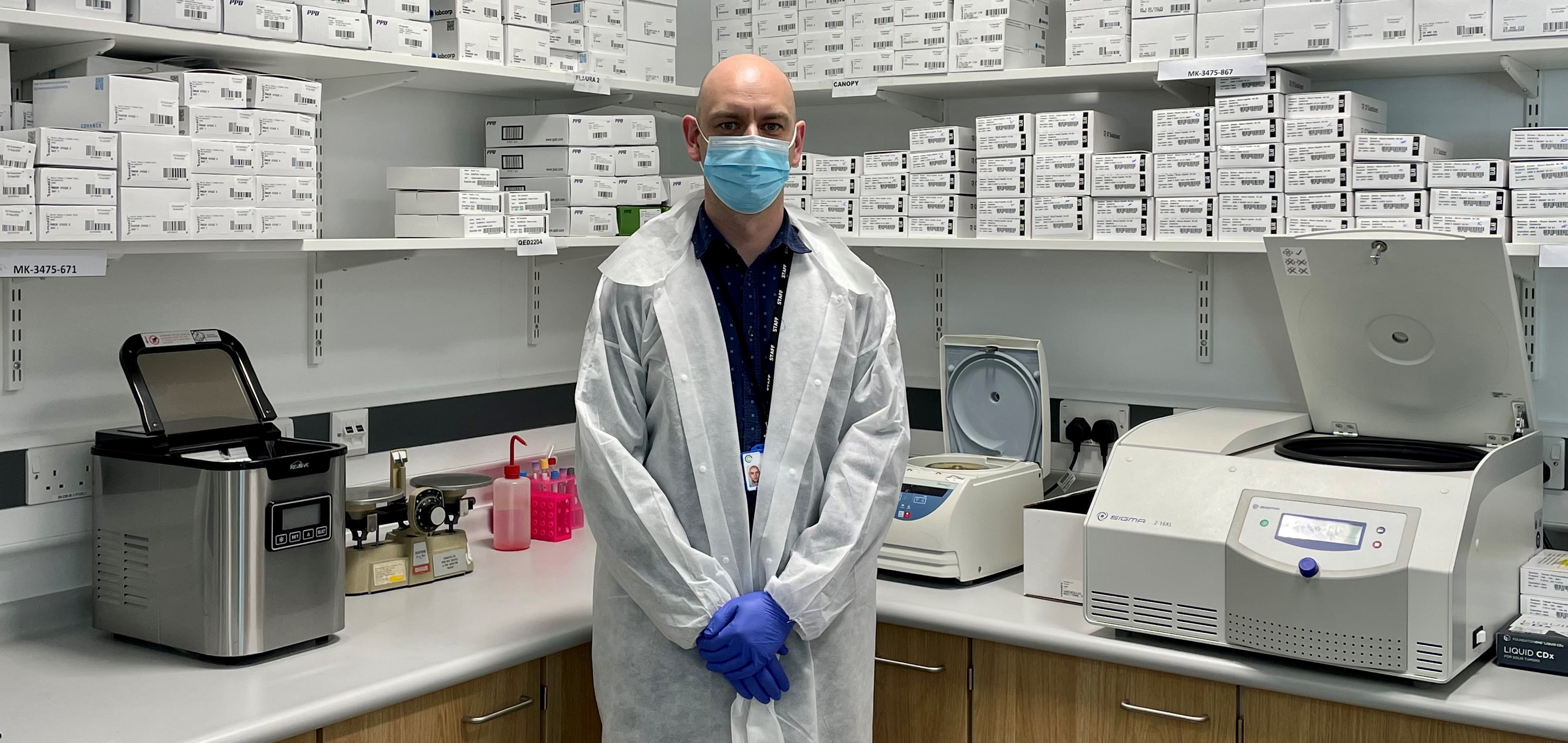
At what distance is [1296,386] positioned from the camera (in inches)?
111

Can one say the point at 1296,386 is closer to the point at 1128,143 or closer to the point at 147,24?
the point at 1128,143

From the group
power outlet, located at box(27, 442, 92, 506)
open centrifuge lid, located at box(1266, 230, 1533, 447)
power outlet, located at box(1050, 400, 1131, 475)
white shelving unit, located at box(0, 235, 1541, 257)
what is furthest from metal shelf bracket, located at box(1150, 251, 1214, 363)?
power outlet, located at box(27, 442, 92, 506)

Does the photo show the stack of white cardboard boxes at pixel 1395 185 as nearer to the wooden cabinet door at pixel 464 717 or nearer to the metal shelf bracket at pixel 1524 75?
the metal shelf bracket at pixel 1524 75

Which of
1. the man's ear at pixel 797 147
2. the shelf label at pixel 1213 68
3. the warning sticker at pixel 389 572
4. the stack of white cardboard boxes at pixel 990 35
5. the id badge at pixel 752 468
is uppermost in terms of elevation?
the stack of white cardboard boxes at pixel 990 35

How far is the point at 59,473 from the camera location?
234cm

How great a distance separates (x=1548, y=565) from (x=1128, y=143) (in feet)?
4.11

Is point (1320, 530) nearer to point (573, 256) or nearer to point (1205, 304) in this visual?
point (1205, 304)

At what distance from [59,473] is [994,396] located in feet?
6.34

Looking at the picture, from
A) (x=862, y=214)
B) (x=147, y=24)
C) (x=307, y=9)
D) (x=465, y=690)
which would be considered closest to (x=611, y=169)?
(x=862, y=214)

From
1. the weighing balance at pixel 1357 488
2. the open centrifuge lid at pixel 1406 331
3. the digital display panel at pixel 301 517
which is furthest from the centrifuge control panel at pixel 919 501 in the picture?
the digital display panel at pixel 301 517

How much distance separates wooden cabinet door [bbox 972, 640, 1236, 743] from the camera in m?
2.15

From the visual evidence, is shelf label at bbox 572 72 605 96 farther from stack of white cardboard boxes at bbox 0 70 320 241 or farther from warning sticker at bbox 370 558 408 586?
warning sticker at bbox 370 558 408 586

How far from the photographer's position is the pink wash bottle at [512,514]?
2.83 meters

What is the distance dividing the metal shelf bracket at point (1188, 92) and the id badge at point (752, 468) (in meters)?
1.27
